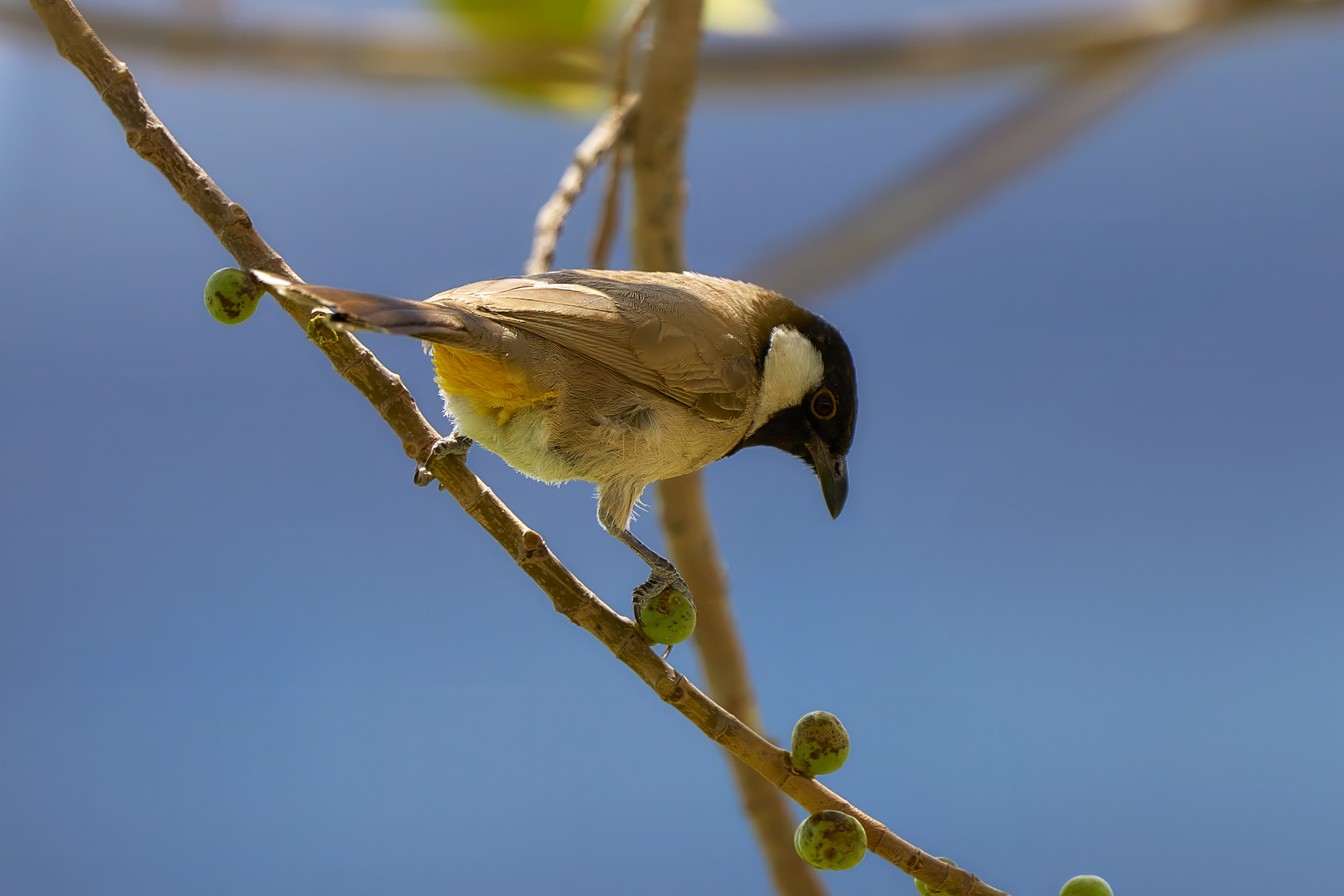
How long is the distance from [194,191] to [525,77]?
3439 millimetres

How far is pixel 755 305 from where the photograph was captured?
2471mm

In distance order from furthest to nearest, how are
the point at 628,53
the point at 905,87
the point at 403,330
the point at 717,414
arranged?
the point at 905,87 → the point at 628,53 → the point at 717,414 → the point at 403,330

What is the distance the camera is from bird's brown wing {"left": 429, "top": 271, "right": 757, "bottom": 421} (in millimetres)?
1889

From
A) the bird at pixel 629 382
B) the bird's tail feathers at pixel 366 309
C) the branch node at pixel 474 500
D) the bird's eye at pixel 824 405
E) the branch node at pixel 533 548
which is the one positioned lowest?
the branch node at pixel 533 548

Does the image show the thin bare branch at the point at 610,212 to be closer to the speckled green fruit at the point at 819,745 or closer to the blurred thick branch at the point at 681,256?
the blurred thick branch at the point at 681,256

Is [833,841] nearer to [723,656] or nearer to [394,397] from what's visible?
[394,397]

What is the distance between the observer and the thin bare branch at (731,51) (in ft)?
15.4

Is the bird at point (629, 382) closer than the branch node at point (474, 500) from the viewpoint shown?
No

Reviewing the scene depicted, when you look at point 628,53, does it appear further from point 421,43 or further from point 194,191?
point 421,43

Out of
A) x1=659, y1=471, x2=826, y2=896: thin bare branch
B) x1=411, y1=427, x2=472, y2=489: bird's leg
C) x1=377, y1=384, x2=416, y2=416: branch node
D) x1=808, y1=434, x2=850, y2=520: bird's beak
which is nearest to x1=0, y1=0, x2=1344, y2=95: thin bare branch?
x1=659, y1=471, x2=826, y2=896: thin bare branch

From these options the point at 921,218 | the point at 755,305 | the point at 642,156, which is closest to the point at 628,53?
the point at 642,156

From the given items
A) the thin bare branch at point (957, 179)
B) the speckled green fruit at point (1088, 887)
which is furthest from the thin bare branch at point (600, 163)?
the thin bare branch at point (957, 179)

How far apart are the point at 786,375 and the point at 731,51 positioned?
10.4 ft

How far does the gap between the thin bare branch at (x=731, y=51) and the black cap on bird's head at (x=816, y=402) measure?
8.99 ft
